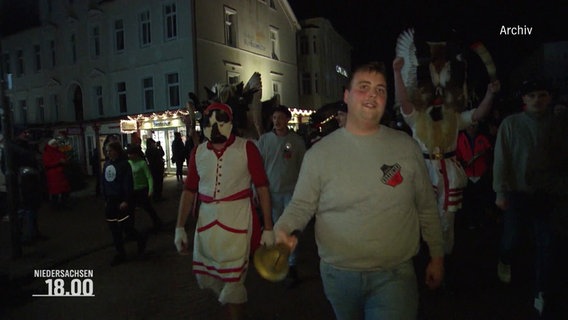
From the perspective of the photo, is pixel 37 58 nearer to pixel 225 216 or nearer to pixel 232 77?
pixel 232 77

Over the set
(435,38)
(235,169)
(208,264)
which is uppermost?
(435,38)

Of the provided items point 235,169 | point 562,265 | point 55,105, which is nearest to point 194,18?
point 55,105

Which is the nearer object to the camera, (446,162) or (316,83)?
(446,162)

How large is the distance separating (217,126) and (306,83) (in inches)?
1294

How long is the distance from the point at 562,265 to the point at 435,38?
9.16 ft

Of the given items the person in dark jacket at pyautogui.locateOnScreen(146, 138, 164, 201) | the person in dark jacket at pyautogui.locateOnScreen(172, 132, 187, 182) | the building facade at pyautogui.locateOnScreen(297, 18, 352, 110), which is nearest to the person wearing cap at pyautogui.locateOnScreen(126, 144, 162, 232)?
the person in dark jacket at pyautogui.locateOnScreen(146, 138, 164, 201)

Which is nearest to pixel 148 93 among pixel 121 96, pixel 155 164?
pixel 121 96

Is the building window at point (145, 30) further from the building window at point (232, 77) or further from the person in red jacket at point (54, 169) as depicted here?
the person in red jacket at point (54, 169)

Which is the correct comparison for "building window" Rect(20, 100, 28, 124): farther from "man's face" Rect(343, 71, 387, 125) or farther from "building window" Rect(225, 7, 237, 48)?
"man's face" Rect(343, 71, 387, 125)

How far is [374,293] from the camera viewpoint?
2605 mm

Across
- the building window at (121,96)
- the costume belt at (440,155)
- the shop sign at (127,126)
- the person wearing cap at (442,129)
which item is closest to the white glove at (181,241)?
the person wearing cap at (442,129)

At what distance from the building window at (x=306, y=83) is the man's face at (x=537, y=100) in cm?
3230

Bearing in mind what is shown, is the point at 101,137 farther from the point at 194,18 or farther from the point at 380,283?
the point at 380,283

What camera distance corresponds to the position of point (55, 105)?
102ft
